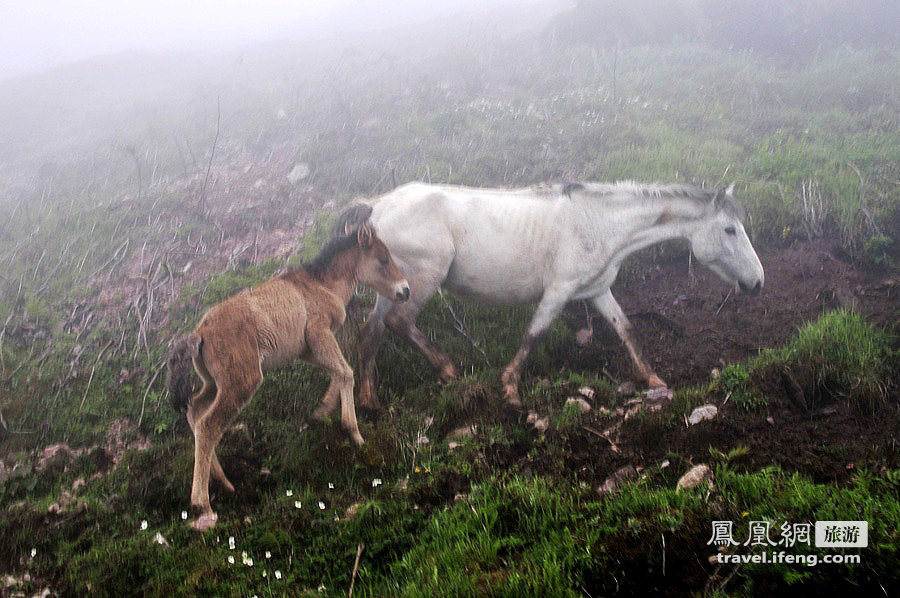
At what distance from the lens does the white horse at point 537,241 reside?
673 cm

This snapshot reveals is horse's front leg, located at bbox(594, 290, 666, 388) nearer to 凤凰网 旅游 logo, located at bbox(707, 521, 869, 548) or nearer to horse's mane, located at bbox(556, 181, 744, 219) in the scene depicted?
horse's mane, located at bbox(556, 181, 744, 219)

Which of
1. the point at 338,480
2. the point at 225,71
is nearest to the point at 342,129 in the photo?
the point at 338,480

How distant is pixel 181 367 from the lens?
4812 millimetres

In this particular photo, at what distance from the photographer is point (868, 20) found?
19109 millimetres

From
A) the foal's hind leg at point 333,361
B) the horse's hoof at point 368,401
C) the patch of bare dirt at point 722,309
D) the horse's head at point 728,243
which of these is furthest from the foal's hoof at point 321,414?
the horse's head at point 728,243

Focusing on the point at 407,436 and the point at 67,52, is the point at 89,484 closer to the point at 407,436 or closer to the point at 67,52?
the point at 407,436

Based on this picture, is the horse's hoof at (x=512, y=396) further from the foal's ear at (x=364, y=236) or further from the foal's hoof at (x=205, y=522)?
the foal's hoof at (x=205, y=522)

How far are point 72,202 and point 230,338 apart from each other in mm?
12592

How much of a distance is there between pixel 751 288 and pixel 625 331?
1720 mm

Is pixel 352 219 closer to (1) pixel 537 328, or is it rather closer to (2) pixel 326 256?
(2) pixel 326 256

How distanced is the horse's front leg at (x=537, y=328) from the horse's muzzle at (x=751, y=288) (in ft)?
7.44

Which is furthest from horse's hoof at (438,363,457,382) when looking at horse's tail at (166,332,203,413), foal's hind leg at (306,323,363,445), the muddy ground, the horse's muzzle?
the horse's muzzle

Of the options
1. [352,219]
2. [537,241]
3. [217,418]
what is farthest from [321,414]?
[537,241]

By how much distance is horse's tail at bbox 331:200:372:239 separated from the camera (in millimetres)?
6551
